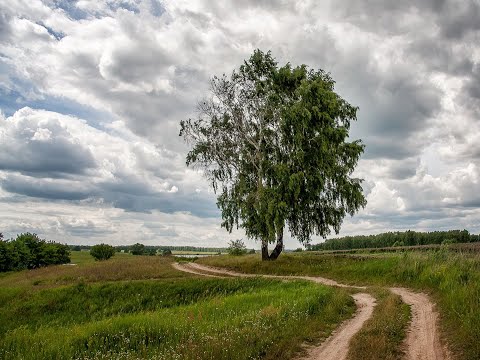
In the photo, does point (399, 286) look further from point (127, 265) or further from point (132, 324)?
point (127, 265)

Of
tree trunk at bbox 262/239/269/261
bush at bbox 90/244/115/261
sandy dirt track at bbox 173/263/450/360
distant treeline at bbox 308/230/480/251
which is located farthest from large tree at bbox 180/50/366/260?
distant treeline at bbox 308/230/480/251

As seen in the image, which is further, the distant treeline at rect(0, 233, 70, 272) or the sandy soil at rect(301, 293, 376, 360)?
the distant treeline at rect(0, 233, 70, 272)

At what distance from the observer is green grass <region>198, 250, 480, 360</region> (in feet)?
31.8

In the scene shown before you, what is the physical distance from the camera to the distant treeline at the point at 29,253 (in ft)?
184

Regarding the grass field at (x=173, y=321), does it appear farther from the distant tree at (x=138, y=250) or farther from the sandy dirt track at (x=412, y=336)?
the distant tree at (x=138, y=250)

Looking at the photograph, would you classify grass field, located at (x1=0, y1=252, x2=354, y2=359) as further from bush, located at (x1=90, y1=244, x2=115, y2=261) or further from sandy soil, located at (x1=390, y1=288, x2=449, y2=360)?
bush, located at (x1=90, y1=244, x2=115, y2=261)

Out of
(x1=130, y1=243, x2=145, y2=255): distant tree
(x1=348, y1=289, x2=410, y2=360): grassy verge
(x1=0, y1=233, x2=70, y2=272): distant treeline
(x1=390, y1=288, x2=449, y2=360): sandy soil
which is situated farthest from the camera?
(x1=130, y1=243, x2=145, y2=255): distant tree

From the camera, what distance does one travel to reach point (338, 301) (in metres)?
14.1

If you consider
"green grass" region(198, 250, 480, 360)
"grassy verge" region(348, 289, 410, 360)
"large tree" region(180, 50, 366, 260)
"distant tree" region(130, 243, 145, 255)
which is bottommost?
"distant tree" region(130, 243, 145, 255)

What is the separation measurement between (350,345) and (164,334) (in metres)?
5.04

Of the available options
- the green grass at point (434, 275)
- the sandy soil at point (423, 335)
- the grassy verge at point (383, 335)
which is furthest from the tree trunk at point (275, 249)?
the grassy verge at point (383, 335)

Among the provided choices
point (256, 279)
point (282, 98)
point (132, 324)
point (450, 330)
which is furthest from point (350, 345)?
point (282, 98)

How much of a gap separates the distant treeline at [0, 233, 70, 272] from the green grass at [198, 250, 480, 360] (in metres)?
38.0

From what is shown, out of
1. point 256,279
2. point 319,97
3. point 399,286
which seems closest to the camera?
point 399,286
